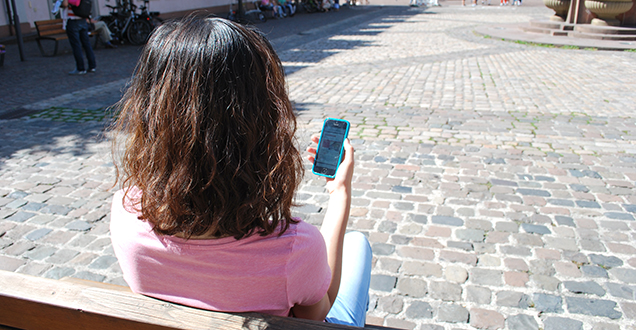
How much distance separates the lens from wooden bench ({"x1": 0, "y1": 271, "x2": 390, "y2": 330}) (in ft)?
4.15

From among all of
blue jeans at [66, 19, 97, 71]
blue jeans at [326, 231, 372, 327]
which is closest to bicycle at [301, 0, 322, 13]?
blue jeans at [66, 19, 97, 71]

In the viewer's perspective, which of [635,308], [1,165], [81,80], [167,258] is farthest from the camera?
[81,80]

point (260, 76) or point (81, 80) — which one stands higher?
point (260, 76)

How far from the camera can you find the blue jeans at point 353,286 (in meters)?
1.80

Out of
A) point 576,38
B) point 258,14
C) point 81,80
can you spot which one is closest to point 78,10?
point 81,80

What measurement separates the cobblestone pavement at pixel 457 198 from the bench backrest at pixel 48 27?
5532 mm

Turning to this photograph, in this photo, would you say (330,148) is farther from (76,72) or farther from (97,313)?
(76,72)

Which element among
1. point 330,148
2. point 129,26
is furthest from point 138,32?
point 330,148

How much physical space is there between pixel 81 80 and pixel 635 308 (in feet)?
30.9

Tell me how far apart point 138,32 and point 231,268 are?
1540 centimetres

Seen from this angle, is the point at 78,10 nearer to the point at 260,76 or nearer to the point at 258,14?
the point at 260,76

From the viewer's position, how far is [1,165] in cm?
497

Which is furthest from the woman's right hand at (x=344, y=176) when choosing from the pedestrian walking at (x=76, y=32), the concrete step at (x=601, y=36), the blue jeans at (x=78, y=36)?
the concrete step at (x=601, y=36)

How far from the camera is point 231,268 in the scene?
1285mm
